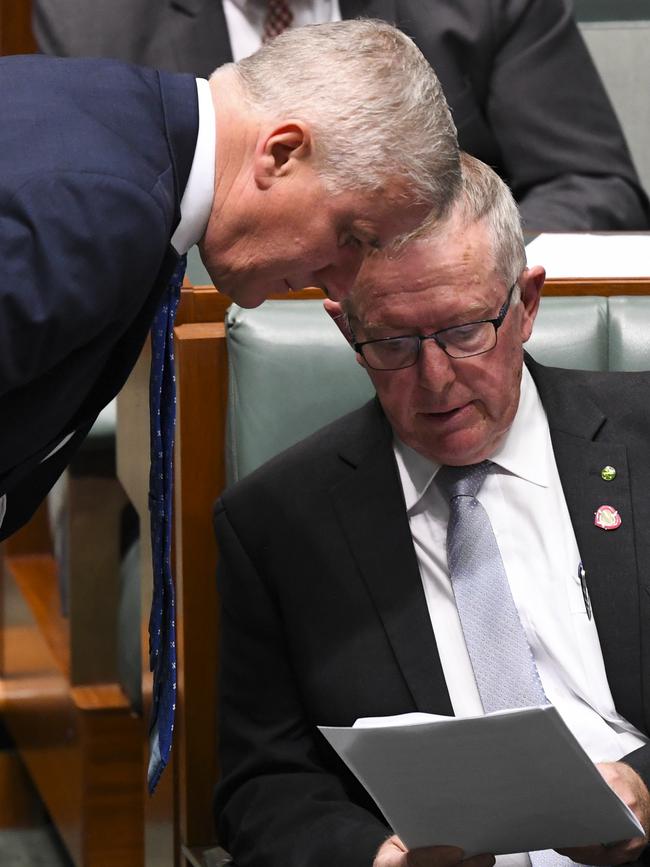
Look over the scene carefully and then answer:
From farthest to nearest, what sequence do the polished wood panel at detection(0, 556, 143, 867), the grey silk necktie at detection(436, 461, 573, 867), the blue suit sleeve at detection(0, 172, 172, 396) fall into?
the polished wood panel at detection(0, 556, 143, 867) < the grey silk necktie at detection(436, 461, 573, 867) < the blue suit sleeve at detection(0, 172, 172, 396)

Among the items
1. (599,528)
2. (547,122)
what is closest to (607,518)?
(599,528)

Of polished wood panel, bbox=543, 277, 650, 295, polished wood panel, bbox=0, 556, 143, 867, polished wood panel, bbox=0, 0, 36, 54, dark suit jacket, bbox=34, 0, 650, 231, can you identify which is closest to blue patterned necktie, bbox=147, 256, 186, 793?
polished wood panel, bbox=543, 277, 650, 295

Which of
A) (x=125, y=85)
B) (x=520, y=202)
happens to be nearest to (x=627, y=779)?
(x=125, y=85)

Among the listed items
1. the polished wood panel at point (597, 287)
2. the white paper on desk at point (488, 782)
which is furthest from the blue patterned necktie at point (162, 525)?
the polished wood panel at point (597, 287)

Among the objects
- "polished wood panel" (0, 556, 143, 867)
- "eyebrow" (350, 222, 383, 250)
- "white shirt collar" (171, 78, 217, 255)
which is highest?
"white shirt collar" (171, 78, 217, 255)

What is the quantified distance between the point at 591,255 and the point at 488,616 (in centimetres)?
57

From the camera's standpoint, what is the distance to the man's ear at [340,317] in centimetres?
146

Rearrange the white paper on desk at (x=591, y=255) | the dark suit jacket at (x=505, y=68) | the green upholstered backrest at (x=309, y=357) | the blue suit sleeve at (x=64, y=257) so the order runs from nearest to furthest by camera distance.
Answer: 1. the blue suit sleeve at (x=64, y=257)
2. the green upholstered backrest at (x=309, y=357)
3. the white paper on desk at (x=591, y=255)
4. the dark suit jacket at (x=505, y=68)

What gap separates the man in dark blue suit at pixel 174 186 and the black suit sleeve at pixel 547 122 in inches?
45.1

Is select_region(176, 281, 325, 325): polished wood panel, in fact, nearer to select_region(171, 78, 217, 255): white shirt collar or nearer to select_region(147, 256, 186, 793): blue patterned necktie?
select_region(147, 256, 186, 793): blue patterned necktie

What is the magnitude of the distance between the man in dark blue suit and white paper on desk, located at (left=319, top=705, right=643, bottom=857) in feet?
1.12

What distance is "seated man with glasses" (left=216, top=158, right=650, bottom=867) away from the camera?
1.41 meters

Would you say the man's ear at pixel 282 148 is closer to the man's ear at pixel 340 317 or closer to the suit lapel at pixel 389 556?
the man's ear at pixel 340 317

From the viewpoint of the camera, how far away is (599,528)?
1.44m
